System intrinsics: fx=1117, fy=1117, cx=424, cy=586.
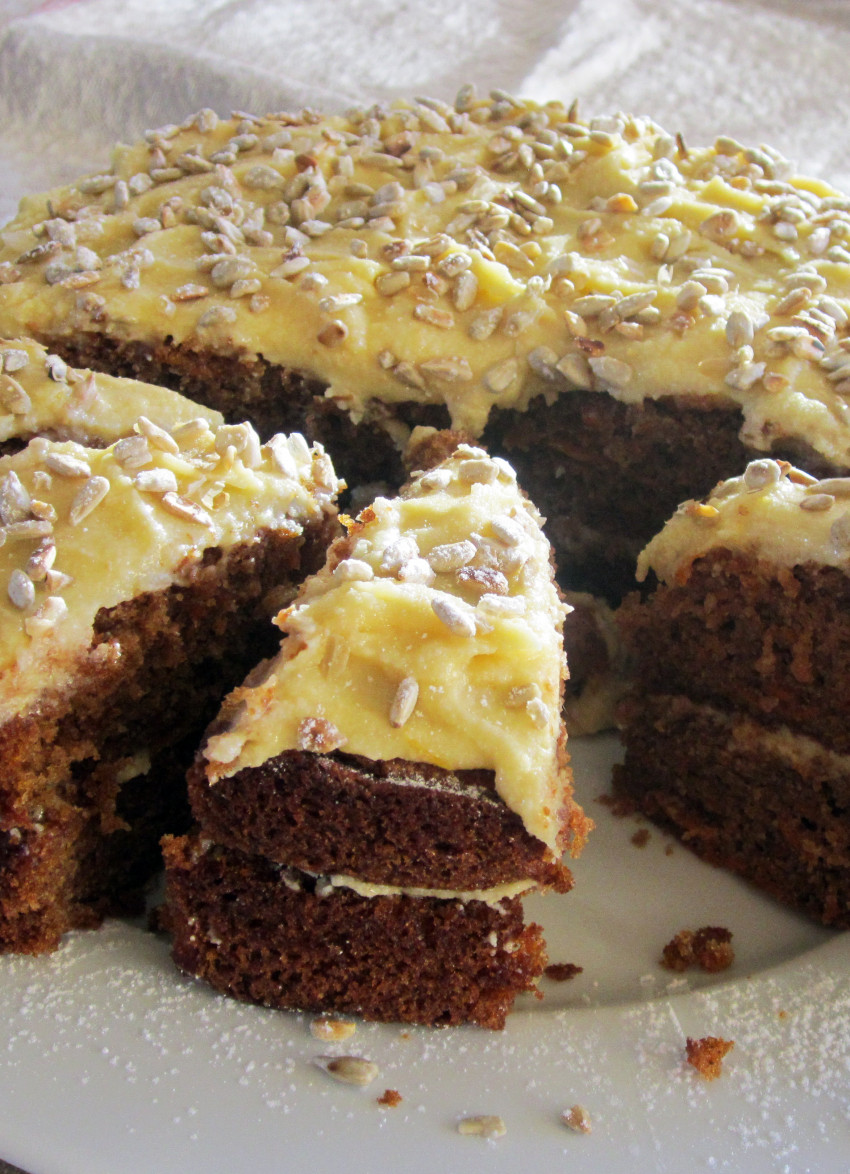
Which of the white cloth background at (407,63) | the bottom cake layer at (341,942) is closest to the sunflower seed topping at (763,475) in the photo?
the bottom cake layer at (341,942)

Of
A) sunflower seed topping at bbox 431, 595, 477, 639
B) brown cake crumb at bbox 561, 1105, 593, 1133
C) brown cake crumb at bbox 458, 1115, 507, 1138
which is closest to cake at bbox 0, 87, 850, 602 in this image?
sunflower seed topping at bbox 431, 595, 477, 639

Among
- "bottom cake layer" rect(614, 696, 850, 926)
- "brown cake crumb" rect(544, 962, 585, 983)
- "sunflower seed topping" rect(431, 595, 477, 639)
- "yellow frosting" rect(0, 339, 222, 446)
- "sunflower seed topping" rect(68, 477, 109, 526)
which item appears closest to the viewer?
"sunflower seed topping" rect(431, 595, 477, 639)

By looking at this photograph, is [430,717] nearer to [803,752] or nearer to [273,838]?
[273,838]

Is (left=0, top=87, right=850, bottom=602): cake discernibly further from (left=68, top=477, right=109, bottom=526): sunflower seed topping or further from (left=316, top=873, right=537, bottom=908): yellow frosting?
(left=316, top=873, right=537, bottom=908): yellow frosting

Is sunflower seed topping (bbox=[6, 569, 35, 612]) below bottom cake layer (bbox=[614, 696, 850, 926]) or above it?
above

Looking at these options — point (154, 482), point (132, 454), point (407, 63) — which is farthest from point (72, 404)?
point (407, 63)

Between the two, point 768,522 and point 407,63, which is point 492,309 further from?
point 407,63

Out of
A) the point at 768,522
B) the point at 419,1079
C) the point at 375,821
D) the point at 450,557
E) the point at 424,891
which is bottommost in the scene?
the point at 419,1079
